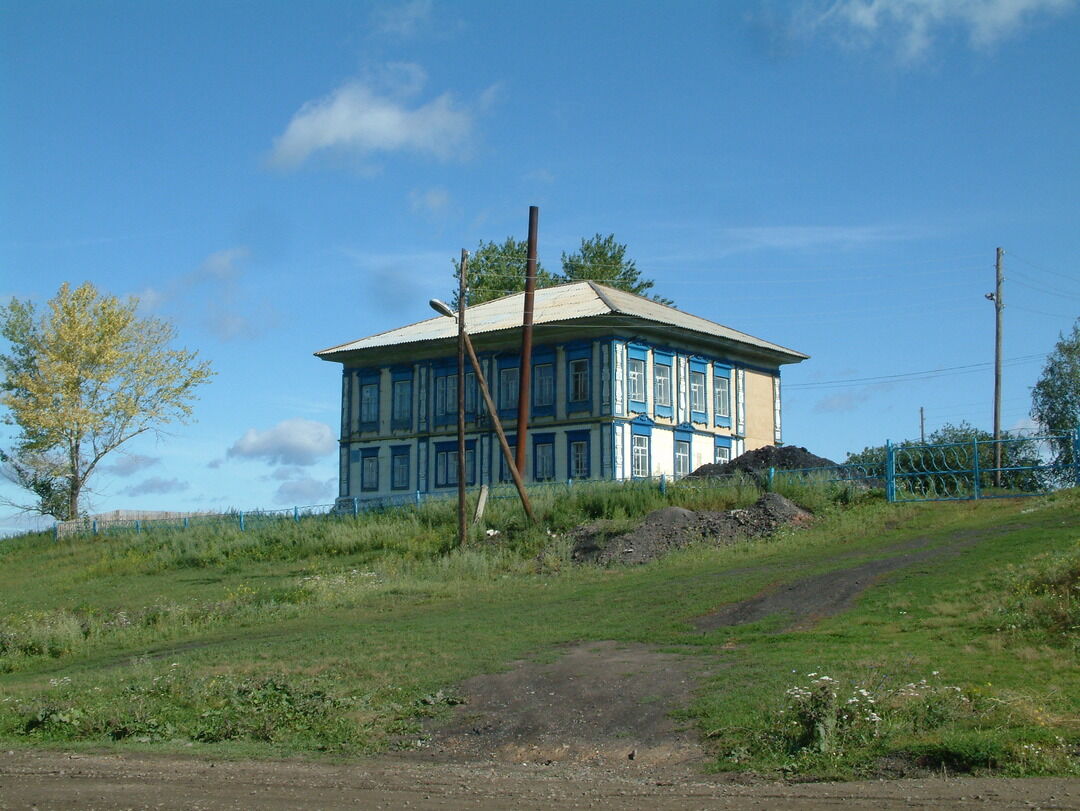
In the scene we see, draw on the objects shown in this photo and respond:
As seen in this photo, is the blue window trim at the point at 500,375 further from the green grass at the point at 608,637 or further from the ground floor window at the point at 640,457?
the green grass at the point at 608,637

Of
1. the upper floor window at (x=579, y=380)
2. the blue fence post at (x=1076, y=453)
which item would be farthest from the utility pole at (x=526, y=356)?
the blue fence post at (x=1076, y=453)

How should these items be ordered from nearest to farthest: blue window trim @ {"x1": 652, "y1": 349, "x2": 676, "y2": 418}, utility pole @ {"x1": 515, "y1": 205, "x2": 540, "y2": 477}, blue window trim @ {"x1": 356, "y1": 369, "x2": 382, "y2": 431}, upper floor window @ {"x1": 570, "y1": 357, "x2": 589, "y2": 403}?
1. utility pole @ {"x1": 515, "y1": 205, "x2": 540, "y2": 477}
2. upper floor window @ {"x1": 570, "y1": 357, "x2": 589, "y2": 403}
3. blue window trim @ {"x1": 652, "y1": 349, "x2": 676, "y2": 418}
4. blue window trim @ {"x1": 356, "y1": 369, "x2": 382, "y2": 431}

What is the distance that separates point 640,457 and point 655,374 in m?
3.52

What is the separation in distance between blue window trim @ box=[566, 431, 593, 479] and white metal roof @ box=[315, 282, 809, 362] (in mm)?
4408

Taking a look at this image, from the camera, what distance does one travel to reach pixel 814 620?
60.8ft

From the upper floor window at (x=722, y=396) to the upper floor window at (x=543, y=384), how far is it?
7.28 meters

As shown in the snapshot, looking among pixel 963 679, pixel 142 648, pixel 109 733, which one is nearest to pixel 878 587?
pixel 963 679

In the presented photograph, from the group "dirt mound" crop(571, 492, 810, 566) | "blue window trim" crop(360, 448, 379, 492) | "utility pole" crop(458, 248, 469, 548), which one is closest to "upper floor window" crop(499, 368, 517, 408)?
"blue window trim" crop(360, 448, 379, 492)

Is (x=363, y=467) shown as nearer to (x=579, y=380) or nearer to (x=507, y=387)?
(x=507, y=387)

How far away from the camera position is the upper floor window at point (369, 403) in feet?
176

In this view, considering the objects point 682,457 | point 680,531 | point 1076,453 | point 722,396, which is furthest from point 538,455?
point 1076,453

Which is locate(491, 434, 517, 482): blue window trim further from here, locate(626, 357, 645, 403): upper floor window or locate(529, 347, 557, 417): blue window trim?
locate(626, 357, 645, 403): upper floor window

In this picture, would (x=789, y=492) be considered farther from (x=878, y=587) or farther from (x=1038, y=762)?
(x=1038, y=762)

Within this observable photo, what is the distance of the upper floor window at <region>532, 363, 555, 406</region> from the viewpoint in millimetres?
47750
